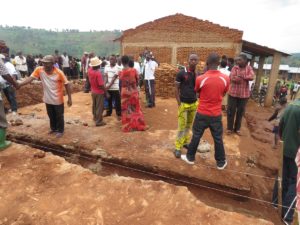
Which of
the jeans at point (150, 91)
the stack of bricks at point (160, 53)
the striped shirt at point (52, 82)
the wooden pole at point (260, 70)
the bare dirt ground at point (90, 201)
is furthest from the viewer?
the wooden pole at point (260, 70)

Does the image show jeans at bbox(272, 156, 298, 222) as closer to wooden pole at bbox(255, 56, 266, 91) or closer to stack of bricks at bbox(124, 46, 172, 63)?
stack of bricks at bbox(124, 46, 172, 63)

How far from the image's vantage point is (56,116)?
16.5ft

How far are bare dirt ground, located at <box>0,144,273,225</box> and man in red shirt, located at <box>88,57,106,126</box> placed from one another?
2.43 meters

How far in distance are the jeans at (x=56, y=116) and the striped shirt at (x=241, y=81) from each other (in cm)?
374

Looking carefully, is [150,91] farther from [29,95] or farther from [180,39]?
[180,39]

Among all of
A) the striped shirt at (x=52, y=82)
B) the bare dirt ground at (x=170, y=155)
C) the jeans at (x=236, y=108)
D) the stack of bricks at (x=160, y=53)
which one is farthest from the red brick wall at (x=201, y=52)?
the striped shirt at (x=52, y=82)

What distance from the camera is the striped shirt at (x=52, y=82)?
453 cm

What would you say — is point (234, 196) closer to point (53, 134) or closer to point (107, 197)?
point (107, 197)

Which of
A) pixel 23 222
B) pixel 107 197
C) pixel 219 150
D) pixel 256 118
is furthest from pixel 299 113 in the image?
pixel 256 118

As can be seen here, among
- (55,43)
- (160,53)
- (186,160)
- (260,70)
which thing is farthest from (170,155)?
(55,43)

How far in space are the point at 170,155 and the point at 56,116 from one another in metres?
2.58

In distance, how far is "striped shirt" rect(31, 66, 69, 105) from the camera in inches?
178

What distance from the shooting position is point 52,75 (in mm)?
4527

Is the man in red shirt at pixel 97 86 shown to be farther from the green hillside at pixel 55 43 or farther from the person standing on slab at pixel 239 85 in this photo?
the green hillside at pixel 55 43
